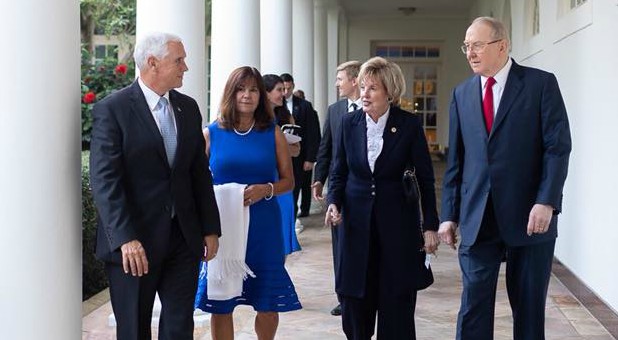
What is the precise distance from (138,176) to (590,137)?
4.49 m

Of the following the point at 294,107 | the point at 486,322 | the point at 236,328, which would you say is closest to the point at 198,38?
the point at 236,328

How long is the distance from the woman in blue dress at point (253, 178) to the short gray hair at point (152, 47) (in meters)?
1.04

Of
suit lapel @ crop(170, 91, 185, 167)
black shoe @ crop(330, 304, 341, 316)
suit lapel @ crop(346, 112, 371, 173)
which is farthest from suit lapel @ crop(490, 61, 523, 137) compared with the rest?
black shoe @ crop(330, 304, 341, 316)

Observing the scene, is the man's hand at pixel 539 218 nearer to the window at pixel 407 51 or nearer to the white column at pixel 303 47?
the white column at pixel 303 47

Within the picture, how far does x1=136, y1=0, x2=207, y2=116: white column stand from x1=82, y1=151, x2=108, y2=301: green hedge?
158cm

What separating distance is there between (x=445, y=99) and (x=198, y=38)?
66.3 feet

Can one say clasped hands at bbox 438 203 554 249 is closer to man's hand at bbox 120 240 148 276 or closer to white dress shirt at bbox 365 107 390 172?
white dress shirt at bbox 365 107 390 172

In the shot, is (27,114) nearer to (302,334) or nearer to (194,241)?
(194,241)

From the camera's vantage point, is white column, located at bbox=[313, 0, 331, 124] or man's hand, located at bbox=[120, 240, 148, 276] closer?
man's hand, located at bbox=[120, 240, 148, 276]

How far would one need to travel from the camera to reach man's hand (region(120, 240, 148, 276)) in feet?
11.3

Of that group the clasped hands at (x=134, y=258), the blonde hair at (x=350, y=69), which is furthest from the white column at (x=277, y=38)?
the clasped hands at (x=134, y=258)

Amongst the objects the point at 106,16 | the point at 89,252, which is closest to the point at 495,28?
the point at 89,252

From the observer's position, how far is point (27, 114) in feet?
10.1

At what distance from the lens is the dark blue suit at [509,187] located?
13.6 ft
